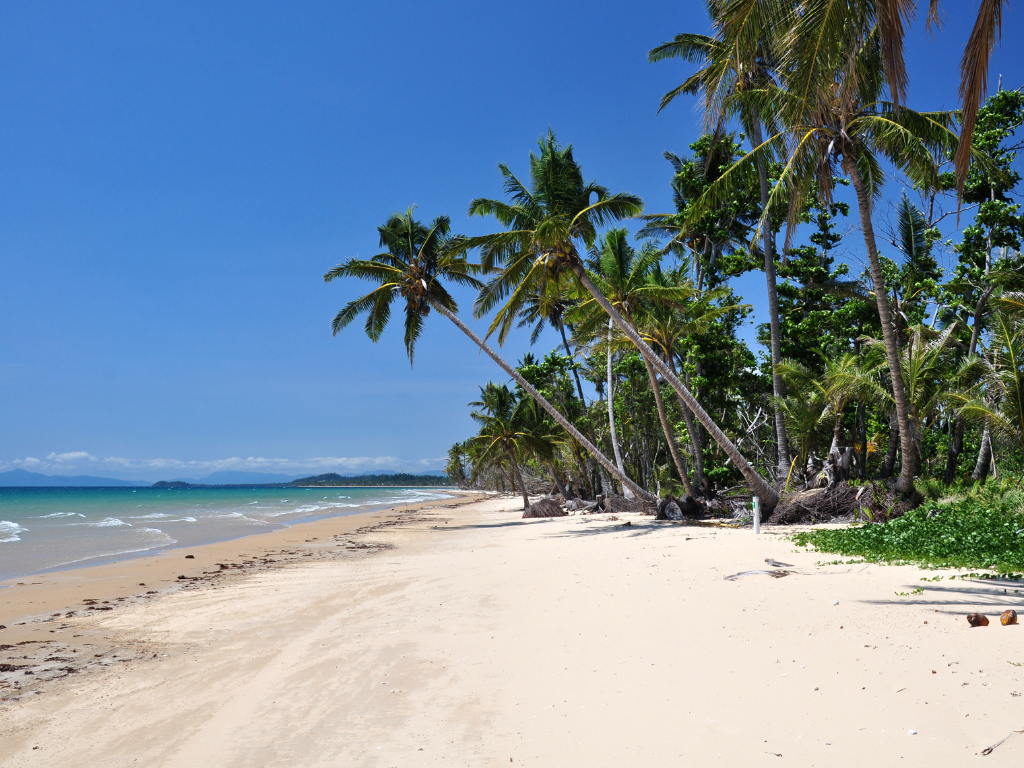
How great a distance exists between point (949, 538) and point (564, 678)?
19.3ft

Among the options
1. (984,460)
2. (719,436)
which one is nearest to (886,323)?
(719,436)

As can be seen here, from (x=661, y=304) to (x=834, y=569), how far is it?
11.7 meters

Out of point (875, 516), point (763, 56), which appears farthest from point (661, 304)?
point (875, 516)

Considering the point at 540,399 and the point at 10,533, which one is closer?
the point at 540,399

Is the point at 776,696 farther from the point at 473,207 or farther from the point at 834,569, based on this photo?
the point at 473,207

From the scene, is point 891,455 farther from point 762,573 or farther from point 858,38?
point 858,38

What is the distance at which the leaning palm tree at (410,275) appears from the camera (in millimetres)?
19688

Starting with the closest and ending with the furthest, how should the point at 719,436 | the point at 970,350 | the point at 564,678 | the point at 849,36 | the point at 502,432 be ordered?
the point at 564,678, the point at 849,36, the point at 719,436, the point at 970,350, the point at 502,432

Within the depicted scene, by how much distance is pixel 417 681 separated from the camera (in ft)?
15.5

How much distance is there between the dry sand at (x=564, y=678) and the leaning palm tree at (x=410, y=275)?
1283 centimetres

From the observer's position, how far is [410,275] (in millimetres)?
19922

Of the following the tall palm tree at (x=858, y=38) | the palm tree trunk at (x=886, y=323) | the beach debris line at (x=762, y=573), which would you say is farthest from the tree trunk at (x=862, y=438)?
the tall palm tree at (x=858, y=38)

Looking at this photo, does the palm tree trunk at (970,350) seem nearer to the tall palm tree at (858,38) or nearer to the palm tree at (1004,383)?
the palm tree at (1004,383)

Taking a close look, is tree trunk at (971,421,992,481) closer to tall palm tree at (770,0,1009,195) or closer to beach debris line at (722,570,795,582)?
beach debris line at (722,570,795,582)
